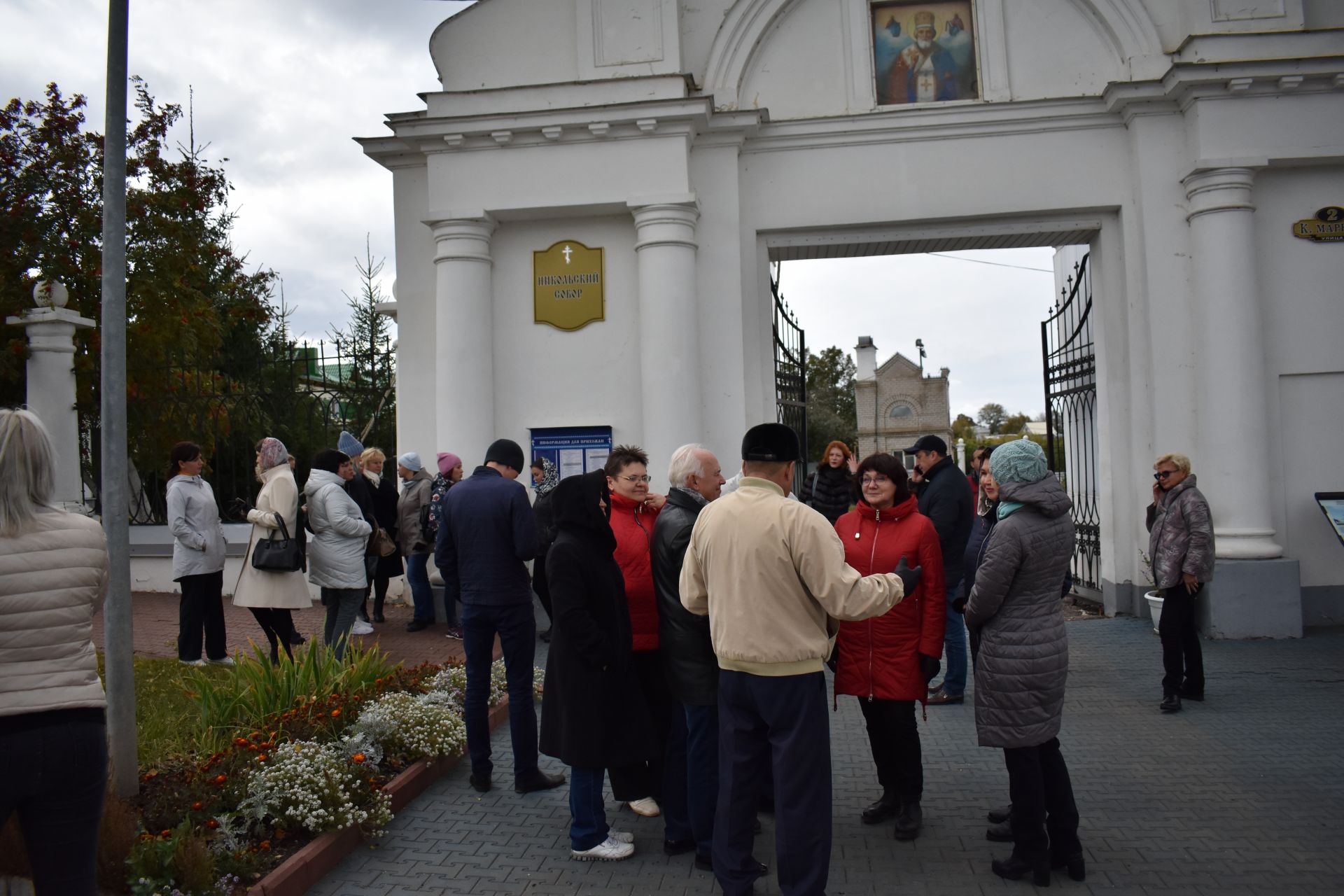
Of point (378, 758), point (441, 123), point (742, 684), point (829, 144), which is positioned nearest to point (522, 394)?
point (441, 123)

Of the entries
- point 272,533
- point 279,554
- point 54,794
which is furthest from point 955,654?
point 54,794

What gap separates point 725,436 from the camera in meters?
9.31

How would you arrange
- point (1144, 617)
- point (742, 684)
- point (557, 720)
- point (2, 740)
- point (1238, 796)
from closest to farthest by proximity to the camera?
point (2, 740) < point (742, 684) < point (557, 720) < point (1238, 796) < point (1144, 617)

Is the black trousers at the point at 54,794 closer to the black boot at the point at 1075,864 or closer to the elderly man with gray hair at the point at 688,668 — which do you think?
the elderly man with gray hair at the point at 688,668

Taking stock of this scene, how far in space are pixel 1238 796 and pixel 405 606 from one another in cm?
817

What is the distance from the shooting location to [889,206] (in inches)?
372

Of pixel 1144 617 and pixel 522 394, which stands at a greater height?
pixel 522 394

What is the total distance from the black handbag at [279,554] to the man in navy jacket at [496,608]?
87.0 inches

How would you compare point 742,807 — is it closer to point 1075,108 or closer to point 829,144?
point 829,144

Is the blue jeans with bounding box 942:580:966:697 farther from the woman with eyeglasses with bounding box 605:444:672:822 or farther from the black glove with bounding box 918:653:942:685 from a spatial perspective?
the woman with eyeglasses with bounding box 605:444:672:822

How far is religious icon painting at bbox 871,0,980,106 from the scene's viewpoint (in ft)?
31.4

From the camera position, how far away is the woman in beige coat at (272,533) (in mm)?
6816

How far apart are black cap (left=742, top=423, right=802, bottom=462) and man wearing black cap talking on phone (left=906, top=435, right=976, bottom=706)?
2376mm

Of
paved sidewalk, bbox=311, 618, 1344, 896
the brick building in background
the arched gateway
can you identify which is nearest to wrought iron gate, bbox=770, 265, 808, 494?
the arched gateway
